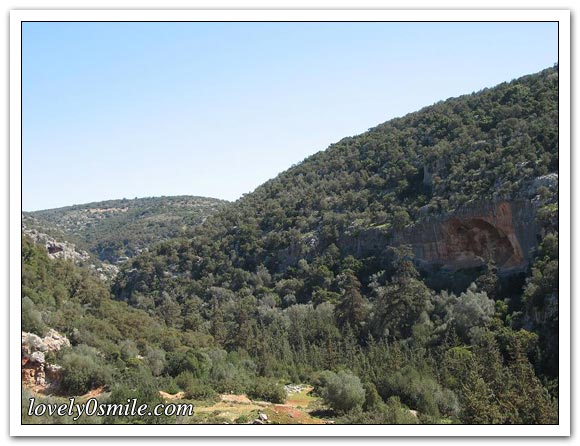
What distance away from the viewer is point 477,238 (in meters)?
42.3

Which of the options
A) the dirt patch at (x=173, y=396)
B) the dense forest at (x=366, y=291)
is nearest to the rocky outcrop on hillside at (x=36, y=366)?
the dense forest at (x=366, y=291)

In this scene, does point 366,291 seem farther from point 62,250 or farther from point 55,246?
point 62,250

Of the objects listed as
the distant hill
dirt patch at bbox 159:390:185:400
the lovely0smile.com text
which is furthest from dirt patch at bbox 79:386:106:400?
the distant hill

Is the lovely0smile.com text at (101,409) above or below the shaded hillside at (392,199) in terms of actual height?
below

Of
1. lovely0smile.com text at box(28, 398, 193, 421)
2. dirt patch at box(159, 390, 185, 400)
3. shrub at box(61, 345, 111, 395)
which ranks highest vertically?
lovely0smile.com text at box(28, 398, 193, 421)

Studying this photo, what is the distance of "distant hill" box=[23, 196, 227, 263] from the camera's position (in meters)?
84.9

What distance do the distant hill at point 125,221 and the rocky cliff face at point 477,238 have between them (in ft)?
122

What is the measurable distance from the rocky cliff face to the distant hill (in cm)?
3709

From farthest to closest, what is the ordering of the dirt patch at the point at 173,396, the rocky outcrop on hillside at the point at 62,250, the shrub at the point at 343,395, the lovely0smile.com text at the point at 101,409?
the rocky outcrop on hillside at the point at 62,250, the dirt patch at the point at 173,396, the shrub at the point at 343,395, the lovely0smile.com text at the point at 101,409

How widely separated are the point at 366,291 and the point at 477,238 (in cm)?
833

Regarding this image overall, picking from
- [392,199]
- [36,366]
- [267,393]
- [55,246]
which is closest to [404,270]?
[392,199]

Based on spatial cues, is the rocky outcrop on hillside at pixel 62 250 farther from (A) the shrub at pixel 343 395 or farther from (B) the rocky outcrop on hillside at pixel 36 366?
(A) the shrub at pixel 343 395

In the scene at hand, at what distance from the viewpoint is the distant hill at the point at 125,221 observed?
3342 inches

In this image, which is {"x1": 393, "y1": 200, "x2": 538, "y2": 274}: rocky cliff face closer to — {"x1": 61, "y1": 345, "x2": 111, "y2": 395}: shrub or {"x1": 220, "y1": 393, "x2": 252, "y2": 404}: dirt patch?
{"x1": 220, "y1": 393, "x2": 252, "y2": 404}: dirt patch
